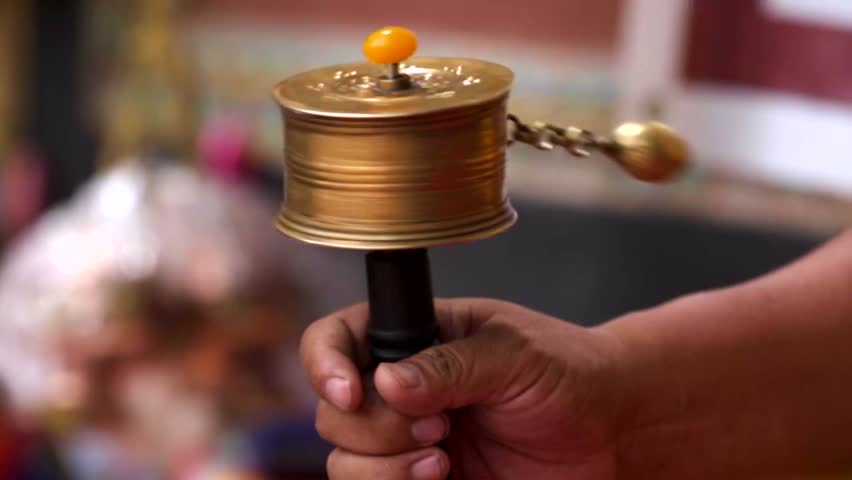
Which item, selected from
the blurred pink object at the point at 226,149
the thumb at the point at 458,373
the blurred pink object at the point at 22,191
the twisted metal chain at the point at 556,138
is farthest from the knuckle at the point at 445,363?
the blurred pink object at the point at 22,191

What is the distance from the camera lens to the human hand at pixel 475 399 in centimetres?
71

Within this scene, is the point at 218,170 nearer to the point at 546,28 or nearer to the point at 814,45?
the point at 546,28

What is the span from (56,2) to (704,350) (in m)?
1.87

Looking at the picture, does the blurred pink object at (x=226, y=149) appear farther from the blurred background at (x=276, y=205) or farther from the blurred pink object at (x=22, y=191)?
the blurred pink object at (x=22, y=191)

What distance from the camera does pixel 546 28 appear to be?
75.1 inches

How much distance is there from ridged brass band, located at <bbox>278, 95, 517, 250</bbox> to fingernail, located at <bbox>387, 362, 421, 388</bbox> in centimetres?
9

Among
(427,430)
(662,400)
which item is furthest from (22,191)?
(427,430)

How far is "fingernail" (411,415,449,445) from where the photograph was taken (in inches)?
28.2

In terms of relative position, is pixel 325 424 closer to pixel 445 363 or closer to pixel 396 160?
pixel 445 363

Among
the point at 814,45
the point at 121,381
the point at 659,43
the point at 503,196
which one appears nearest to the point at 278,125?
the point at 121,381

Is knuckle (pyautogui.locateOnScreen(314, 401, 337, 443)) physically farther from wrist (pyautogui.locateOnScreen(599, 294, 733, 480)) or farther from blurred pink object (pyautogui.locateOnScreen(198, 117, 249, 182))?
blurred pink object (pyautogui.locateOnScreen(198, 117, 249, 182))

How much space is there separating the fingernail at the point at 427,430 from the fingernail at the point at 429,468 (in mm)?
11

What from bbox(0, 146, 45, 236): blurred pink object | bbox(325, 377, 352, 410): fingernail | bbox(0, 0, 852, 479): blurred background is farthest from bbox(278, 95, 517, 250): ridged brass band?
bbox(0, 146, 45, 236): blurred pink object

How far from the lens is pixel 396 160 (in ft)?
2.04
